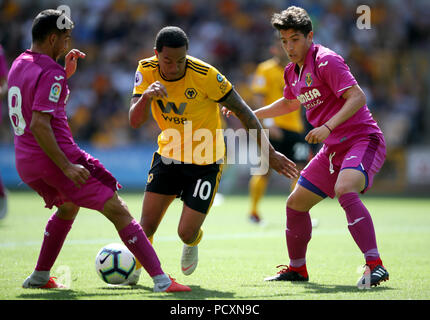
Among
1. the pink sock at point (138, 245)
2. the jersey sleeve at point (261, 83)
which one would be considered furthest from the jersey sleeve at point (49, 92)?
the jersey sleeve at point (261, 83)

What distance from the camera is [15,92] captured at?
492cm

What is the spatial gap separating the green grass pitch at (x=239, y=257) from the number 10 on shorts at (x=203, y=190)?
0.76 m

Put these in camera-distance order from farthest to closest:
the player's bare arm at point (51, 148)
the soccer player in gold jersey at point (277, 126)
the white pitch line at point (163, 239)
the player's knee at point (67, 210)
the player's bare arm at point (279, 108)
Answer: the soccer player in gold jersey at point (277, 126), the white pitch line at point (163, 239), the player's bare arm at point (279, 108), the player's knee at point (67, 210), the player's bare arm at point (51, 148)

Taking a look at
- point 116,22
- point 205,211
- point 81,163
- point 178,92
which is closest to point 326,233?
point 205,211

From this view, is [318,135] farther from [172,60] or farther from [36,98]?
[36,98]

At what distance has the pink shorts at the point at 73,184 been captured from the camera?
4957mm

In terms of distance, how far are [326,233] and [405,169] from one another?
8487 millimetres

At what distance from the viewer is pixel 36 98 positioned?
471cm

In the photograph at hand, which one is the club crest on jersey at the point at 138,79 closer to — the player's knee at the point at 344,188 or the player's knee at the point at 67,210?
the player's knee at the point at 67,210

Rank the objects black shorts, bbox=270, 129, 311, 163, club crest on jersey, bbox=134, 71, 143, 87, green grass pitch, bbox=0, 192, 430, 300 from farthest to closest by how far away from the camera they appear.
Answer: black shorts, bbox=270, 129, 311, 163 → club crest on jersey, bbox=134, 71, 143, 87 → green grass pitch, bbox=0, 192, 430, 300

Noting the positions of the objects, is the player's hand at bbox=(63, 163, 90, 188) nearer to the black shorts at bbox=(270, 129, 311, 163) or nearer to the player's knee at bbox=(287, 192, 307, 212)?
the player's knee at bbox=(287, 192, 307, 212)

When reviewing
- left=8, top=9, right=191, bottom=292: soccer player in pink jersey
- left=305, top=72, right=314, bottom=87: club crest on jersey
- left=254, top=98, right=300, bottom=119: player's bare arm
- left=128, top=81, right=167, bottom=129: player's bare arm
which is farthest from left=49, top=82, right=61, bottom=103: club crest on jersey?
left=254, top=98, right=300, bottom=119: player's bare arm

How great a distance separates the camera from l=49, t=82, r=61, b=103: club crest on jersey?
4.74 meters

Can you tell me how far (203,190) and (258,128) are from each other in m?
0.84
